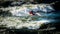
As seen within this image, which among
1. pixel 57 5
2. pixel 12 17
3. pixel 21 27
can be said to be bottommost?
pixel 21 27

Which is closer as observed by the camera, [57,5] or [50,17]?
[50,17]

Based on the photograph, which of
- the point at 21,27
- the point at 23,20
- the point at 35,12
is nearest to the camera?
the point at 21,27

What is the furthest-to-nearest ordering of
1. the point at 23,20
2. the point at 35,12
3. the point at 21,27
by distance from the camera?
the point at 35,12 < the point at 23,20 < the point at 21,27

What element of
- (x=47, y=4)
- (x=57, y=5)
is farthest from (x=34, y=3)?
(x=57, y=5)

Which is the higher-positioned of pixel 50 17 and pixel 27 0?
pixel 27 0

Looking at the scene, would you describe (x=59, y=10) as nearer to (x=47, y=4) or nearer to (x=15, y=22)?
(x=47, y=4)

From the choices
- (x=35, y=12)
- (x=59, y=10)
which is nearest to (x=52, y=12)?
(x=59, y=10)

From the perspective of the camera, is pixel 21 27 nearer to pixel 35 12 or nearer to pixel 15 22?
pixel 15 22
